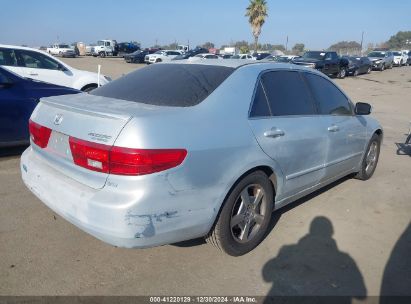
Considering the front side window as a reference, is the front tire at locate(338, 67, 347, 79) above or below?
below

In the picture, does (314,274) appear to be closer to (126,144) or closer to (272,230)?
(272,230)

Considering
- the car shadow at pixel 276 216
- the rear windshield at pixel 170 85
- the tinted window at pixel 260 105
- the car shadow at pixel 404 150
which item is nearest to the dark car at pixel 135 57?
the car shadow at pixel 404 150

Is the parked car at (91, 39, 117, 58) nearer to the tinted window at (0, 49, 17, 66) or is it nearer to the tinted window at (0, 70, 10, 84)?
the tinted window at (0, 49, 17, 66)

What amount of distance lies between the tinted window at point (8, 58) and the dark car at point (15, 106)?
9.88 ft

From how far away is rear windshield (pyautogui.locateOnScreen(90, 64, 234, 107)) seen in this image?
118 inches

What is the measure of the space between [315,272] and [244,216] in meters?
0.72

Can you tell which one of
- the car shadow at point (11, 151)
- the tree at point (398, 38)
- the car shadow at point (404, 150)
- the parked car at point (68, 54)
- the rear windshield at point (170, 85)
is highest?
the tree at point (398, 38)

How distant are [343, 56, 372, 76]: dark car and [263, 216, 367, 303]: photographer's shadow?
2520 centimetres

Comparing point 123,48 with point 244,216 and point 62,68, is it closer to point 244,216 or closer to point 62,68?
point 62,68

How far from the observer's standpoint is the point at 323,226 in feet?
13.0

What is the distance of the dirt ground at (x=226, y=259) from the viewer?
287cm

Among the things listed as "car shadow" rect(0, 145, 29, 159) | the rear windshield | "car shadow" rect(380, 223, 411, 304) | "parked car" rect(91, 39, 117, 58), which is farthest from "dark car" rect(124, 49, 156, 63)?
"car shadow" rect(380, 223, 411, 304)

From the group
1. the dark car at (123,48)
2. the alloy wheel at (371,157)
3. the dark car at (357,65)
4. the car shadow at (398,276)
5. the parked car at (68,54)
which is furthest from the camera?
the dark car at (123,48)

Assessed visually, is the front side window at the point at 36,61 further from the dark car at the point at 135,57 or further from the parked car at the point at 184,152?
the dark car at the point at 135,57
